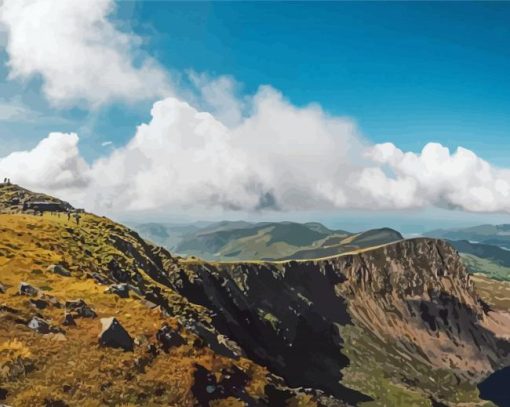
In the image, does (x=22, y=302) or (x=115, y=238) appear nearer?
(x=22, y=302)

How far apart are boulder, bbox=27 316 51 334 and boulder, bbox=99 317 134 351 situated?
6352 mm

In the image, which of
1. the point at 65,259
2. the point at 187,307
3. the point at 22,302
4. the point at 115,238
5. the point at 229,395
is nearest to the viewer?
the point at 229,395

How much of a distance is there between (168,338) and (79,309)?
13.4 metres

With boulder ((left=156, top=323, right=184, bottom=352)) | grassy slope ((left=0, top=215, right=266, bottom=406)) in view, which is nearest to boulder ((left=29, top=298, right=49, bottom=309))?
grassy slope ((left=0, top=215, right=266, bottom=406))

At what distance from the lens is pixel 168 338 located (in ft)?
182

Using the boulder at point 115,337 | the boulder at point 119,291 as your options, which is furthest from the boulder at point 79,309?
the boulder at point 119,291

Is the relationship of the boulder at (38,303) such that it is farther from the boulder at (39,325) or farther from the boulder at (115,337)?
the boulder at (115,337)

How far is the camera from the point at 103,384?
46438 mm

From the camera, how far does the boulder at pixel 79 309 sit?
5941cm

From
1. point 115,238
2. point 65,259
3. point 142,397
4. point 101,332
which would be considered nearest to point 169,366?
point 142,397

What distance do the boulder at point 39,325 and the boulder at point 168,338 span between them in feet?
41.4

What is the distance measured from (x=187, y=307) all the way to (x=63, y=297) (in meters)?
72.3

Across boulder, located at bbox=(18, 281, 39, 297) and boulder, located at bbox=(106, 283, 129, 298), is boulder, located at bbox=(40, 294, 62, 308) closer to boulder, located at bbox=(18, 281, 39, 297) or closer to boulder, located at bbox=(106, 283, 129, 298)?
boulder, located at bbox=(18, 281, 39, 297)

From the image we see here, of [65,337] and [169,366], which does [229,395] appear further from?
[65,337]
